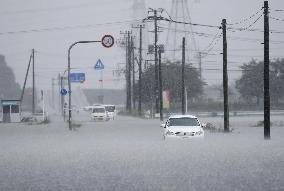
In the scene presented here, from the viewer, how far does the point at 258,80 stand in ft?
395

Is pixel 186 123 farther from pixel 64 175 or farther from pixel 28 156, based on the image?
pixel 64 175

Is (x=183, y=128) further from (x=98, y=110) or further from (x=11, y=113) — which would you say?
(x=98, y=110)

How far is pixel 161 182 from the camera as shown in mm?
13430

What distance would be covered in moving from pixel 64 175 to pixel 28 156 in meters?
7.23

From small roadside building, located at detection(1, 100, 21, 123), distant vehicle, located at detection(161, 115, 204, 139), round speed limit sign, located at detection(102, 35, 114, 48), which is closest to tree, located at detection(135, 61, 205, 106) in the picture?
small roadside building, located at detection(1, 100, 21, 123)

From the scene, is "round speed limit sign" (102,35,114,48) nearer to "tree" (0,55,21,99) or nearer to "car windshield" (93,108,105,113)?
"car windshield" (93,108,105,113)

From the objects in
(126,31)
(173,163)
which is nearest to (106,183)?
(173,163)

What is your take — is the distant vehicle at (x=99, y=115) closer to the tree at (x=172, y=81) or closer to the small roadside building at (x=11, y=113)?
the small roadside building at (x=11, y=113)

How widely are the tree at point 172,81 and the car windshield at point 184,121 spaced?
245 feet

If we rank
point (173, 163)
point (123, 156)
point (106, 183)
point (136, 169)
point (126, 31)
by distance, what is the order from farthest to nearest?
1. point (126, 31)
2. point (123, 156)
3. point (173, 163)
4. point (136, 169)
5. point (106, 183)

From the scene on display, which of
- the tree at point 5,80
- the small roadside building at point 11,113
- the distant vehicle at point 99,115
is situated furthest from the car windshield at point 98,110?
the tree at point 5,80

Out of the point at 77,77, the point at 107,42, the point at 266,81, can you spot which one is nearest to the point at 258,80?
the point at 77,77

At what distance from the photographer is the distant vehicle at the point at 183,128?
98.7 feet

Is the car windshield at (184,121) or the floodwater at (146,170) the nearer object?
the floodwater at (146,170)
